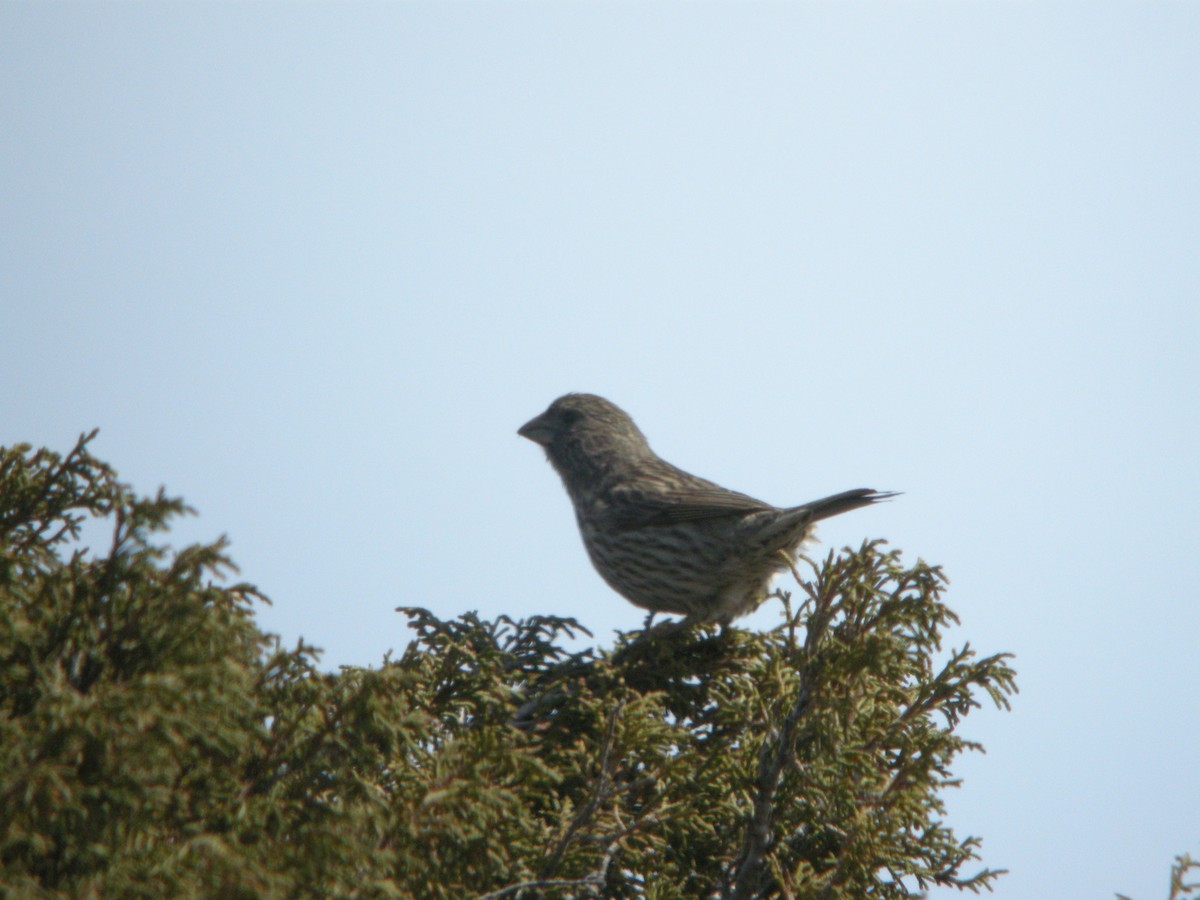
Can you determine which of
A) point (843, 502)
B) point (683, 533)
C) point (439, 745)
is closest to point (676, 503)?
point (683, 533)

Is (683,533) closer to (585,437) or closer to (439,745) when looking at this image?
(585,437)

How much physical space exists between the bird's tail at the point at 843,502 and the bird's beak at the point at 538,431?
10.4 ft

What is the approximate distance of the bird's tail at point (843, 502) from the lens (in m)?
5.08

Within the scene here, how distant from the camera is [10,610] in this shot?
92.4 inches

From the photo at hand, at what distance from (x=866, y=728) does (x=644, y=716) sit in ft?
2.85

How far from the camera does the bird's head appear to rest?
25.4 feet

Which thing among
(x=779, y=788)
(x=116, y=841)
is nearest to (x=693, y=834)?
(x=779, y=788)

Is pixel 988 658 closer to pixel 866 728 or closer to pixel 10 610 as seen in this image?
pixel 866 728

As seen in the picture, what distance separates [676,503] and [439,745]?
3.45m

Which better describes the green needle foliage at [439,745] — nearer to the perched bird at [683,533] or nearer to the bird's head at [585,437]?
the perched bird at [683,533]

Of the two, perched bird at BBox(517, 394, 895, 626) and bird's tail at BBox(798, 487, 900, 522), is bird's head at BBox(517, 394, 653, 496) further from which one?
bird's tail at BBox(798, 487, 900, 522)

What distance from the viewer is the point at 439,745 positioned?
324cm

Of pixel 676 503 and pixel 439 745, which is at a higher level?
Answer: pixel 676 503

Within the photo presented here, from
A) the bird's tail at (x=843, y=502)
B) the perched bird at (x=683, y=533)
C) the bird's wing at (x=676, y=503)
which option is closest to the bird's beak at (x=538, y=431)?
the perched bird at (x=683, y=533)
